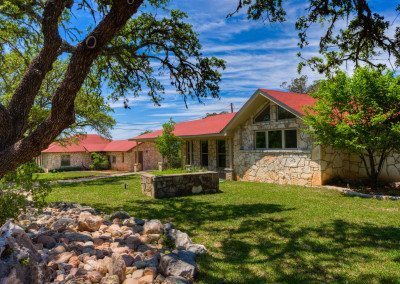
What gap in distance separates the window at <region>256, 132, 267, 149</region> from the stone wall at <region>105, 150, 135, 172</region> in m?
18.8

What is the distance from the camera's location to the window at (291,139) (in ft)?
56.2

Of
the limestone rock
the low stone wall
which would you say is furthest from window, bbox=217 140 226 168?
the limestone rock

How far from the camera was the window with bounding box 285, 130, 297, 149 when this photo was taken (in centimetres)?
1714

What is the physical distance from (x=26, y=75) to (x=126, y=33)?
18.1 ft

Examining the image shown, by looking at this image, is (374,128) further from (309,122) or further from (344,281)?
(344,281)

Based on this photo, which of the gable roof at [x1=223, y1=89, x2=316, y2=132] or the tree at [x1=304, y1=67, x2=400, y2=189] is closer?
the tree at [x1=304, y1=67, x2=400, y2=189]

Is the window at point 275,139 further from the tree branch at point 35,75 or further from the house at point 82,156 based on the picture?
the house at point 82,156

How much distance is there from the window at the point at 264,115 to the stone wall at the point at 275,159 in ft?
0.78

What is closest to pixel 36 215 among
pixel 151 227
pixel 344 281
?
pixel 151 227

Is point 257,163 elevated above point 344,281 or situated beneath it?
elevated above

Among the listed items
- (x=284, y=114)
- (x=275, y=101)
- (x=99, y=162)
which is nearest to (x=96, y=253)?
(x=275, y=101)

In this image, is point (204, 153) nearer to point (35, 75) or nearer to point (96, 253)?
point (96, 253)

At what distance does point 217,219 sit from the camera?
924cm

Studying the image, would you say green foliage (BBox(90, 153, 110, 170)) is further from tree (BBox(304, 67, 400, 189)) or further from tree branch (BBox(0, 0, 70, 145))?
tree branch (BBox(0, 0, 70, 145))
